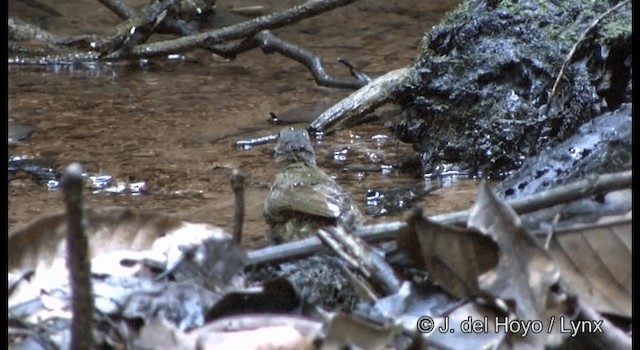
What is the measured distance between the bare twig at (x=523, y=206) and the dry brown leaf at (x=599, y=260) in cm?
6

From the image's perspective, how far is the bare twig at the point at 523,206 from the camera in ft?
6.72

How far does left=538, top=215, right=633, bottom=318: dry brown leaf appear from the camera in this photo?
1974mm

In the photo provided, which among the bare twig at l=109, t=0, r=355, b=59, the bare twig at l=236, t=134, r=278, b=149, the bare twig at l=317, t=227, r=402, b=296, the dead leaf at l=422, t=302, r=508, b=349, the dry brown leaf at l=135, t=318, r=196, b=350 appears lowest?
the bare twig at l=236, t=134, r=278, b=149

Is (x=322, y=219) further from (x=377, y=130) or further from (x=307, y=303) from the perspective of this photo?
(x=377, y=130)

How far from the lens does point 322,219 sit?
11.3 ft

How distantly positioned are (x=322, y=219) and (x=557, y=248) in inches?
57.7

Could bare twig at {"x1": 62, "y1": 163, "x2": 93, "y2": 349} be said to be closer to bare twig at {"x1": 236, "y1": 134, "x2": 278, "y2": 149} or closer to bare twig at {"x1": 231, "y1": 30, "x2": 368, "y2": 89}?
bare twig at {"x1": 236, "y1": 134, "x2": 278, "y2": 149}

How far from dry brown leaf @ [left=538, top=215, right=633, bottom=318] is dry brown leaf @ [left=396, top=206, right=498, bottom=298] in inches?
5.0

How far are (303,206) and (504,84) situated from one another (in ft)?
4.37

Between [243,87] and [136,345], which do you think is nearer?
[136,345]

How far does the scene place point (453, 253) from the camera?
2.03m

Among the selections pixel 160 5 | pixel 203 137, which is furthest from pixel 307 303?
pixel 160 5

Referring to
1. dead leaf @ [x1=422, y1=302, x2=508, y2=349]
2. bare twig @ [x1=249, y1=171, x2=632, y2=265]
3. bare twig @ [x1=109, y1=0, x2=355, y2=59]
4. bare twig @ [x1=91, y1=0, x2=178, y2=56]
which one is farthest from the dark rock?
bare twig @ [x1=91, y1=0, x2=178, y2=56]

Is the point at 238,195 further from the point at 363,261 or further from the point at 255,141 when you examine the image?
the point at 255,141
